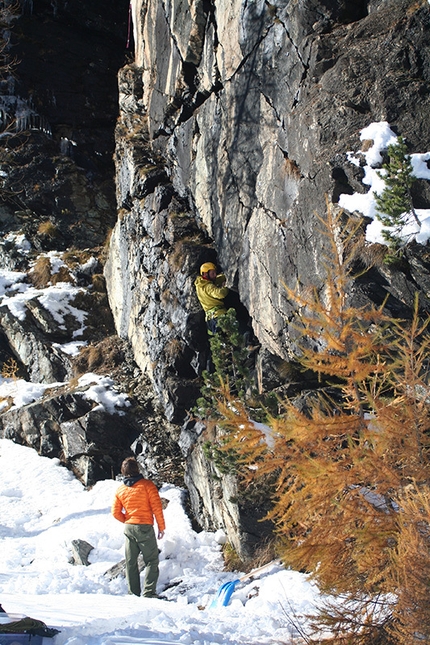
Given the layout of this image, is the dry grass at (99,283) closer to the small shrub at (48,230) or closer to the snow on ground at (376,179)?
the small shrub at (48,230)

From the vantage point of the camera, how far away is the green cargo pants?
278 inches

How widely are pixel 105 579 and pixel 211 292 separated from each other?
5.20 m

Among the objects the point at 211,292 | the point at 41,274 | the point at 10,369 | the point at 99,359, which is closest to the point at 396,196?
the point at 211,292

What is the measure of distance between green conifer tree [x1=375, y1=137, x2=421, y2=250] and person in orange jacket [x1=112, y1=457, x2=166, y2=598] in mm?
4622

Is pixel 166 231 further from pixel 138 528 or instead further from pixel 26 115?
pixel 26 115

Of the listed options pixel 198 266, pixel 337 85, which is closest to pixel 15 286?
pixel 198 266

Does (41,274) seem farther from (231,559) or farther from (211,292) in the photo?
(231,559)

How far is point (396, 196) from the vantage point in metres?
6.25

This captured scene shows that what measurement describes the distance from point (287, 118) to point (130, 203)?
6.13m

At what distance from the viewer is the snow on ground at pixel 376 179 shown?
20.8 ft

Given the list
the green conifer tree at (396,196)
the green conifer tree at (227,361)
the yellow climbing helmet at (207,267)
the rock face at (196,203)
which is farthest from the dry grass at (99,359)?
the green conifer tree at (396,196)

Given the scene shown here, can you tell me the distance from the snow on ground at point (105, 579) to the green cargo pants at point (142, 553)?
26cm

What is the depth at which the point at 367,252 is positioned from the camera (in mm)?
6750

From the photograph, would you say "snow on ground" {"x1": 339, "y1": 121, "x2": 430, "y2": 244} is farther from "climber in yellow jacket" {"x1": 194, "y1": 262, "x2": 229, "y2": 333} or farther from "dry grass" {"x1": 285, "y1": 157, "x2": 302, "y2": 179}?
"climber in yellow jacket" {"x1": 194, "y1": 262, "x2": 229, "y2": 333}
